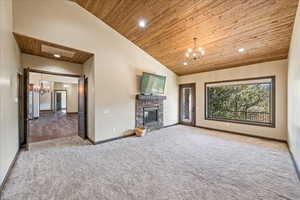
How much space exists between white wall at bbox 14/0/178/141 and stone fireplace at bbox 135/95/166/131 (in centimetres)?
29

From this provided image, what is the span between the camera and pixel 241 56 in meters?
4.61

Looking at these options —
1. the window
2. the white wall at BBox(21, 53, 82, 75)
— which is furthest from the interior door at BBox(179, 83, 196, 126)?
the white wall at BBox(21, 53, 82, 75)

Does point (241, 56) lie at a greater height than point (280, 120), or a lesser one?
greater

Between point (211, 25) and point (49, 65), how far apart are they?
5.32 m

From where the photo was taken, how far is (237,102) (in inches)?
260

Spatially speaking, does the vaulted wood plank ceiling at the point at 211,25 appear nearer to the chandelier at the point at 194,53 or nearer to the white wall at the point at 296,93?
the chandelier at the point at 194,53

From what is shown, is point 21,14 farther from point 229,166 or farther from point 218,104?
point 218,104

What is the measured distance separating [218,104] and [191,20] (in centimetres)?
481

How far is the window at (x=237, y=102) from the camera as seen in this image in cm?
583

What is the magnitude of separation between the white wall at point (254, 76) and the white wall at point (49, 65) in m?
5.52

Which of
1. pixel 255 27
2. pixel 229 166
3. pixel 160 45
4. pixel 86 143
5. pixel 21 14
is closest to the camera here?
pixel 229 166

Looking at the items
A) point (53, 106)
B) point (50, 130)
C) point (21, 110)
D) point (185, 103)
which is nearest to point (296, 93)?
point (185, 103)

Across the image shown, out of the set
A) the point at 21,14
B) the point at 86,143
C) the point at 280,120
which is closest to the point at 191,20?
the point at 21,14

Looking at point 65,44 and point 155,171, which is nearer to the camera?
point 155,171
